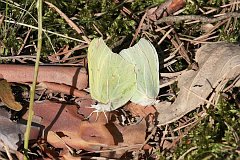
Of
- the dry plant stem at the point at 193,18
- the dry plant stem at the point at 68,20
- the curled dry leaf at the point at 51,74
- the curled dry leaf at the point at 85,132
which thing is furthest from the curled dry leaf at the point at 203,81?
the dry plant stem at the point at 68,20

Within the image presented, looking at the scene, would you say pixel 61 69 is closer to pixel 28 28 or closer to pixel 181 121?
pixel 28 28

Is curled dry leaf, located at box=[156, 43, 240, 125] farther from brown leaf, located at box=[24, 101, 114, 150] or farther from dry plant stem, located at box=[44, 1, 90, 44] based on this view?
dry plant stem, located at box=[44, 1, 90, 44]

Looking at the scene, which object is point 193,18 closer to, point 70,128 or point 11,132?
point 70,128

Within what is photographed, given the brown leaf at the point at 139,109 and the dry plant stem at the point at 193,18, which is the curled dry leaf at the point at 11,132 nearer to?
the brown leaf at the point at 139,109

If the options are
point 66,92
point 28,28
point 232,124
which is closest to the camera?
point 232,124

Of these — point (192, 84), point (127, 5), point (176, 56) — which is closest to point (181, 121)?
point (192, 84)

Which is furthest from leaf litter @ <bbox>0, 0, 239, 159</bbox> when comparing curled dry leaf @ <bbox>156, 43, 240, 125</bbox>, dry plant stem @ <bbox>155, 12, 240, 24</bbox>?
dry plant stem @ <bbox>155, 12, 240, 24</bbox>
